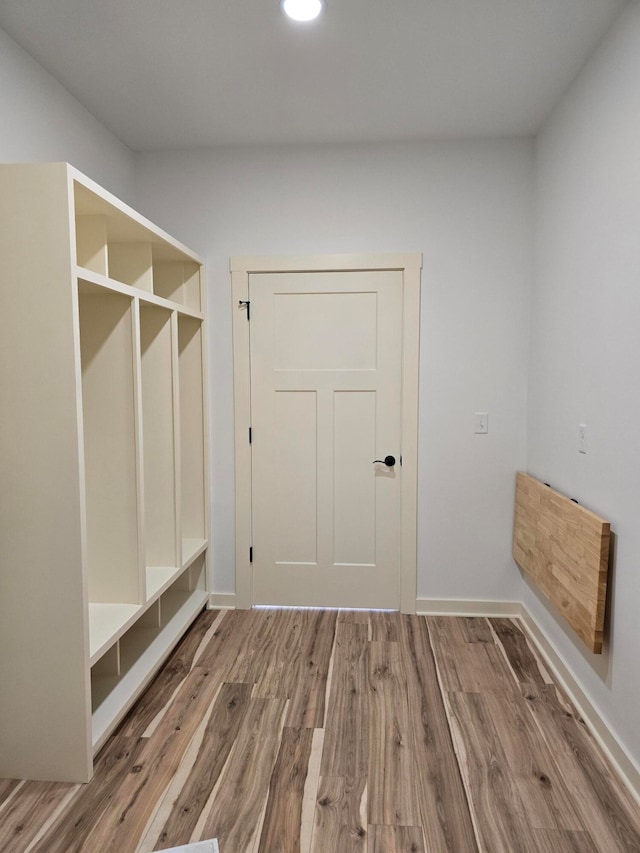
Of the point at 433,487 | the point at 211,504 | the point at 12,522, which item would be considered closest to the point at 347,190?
the point at 433,487

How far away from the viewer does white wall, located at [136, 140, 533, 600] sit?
2.94 metres

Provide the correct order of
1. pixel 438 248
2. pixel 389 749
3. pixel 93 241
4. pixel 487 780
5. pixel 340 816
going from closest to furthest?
pixel 340 816
pixel 487 780
pixel 389 749
pixel 93 241
pixel 438 248

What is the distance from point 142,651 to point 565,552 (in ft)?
6.41

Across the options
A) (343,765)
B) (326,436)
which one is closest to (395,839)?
(343,765)

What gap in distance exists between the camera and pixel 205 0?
1822 millimetres

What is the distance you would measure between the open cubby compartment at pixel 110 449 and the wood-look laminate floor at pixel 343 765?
546 mm

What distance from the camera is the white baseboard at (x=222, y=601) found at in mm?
3219

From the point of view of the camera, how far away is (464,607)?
3.12m

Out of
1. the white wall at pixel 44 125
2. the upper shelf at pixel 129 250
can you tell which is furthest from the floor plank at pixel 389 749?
the white wall at pixel 44 125

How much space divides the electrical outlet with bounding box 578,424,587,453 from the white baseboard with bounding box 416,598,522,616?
1.26 meters

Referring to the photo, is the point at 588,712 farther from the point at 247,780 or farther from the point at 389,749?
the point at 247,780

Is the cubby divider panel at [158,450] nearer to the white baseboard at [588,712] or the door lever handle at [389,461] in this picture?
the door lever handle at [389,461]

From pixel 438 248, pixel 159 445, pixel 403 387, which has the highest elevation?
pixel 438 248

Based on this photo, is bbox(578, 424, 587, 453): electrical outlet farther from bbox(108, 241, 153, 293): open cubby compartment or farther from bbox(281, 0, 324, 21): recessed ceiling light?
bbox(108, 241, 153, 293): open cubby compartment
